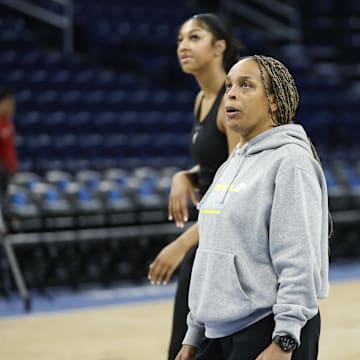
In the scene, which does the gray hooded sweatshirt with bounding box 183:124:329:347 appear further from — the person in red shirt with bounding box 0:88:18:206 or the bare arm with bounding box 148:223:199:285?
the person in red shirt with bounding box 0:88:18:206

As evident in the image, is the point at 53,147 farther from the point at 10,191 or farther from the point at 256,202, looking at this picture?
the point at 256,202

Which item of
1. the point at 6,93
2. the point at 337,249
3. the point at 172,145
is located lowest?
the point at 337,249

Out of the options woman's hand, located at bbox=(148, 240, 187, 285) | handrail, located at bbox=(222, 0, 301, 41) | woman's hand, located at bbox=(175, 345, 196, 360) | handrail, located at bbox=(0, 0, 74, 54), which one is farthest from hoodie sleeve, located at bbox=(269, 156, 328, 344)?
handrail, located at bbox=(222, 0, 301, 41)

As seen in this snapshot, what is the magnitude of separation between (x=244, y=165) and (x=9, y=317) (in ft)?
14.3

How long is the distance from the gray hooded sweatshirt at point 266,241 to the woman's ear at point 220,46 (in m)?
0.87

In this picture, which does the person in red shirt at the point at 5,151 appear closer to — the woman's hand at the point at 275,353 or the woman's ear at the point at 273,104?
the woman's ear at the point at 273,104

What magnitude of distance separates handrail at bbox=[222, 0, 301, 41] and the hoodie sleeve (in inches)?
479

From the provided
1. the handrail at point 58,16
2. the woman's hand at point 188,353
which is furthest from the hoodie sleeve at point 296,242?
the handrail at point 58,16

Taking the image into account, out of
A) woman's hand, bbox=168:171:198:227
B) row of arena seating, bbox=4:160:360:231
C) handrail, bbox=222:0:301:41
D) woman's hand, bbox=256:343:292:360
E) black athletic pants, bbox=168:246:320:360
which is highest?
woman's hand, bbox=168:171:198:227

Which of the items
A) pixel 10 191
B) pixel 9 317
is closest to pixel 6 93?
pixel 10 191

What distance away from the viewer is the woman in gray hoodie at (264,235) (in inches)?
80.6

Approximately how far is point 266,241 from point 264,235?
17 mm

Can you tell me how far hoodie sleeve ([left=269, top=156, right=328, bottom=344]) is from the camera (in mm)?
2020

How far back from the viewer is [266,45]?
13.2 metres
